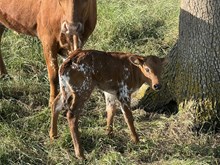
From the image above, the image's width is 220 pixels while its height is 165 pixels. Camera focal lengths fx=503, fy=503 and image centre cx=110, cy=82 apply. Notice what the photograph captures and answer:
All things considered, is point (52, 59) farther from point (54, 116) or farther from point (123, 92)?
point (123, 92)

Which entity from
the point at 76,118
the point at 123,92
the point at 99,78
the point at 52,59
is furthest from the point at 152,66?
the point at 52,59

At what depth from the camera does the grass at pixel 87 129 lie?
194 inches

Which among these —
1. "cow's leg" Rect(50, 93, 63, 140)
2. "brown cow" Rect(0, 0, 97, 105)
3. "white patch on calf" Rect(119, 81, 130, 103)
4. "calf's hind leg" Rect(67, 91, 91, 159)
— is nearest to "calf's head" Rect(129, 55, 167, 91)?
"white patch on calf" Rect(119, 81, 130, 103)

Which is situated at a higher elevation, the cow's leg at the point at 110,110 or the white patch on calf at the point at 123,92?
the white patch on calf at the point at 123,92

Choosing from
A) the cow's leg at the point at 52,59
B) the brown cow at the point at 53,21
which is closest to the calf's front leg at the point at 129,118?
the brown cow at the point at 53,21

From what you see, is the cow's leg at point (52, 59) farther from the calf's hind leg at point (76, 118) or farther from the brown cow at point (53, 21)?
the calf's hind leg at point (76, 118)

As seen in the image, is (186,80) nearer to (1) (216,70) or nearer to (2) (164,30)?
(1) (216,70)

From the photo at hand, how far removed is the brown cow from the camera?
5.27m

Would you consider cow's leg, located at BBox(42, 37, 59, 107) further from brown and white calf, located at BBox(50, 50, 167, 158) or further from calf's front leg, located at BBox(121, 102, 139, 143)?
calf's front leg, located at BBox(121, 102, 139, 143)

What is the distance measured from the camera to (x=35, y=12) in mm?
6000

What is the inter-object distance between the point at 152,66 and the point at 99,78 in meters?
0.54

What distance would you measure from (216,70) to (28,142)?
210cm

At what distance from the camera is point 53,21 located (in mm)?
5570

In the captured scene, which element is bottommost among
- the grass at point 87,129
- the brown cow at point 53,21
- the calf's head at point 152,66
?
the grass at point 87,129
